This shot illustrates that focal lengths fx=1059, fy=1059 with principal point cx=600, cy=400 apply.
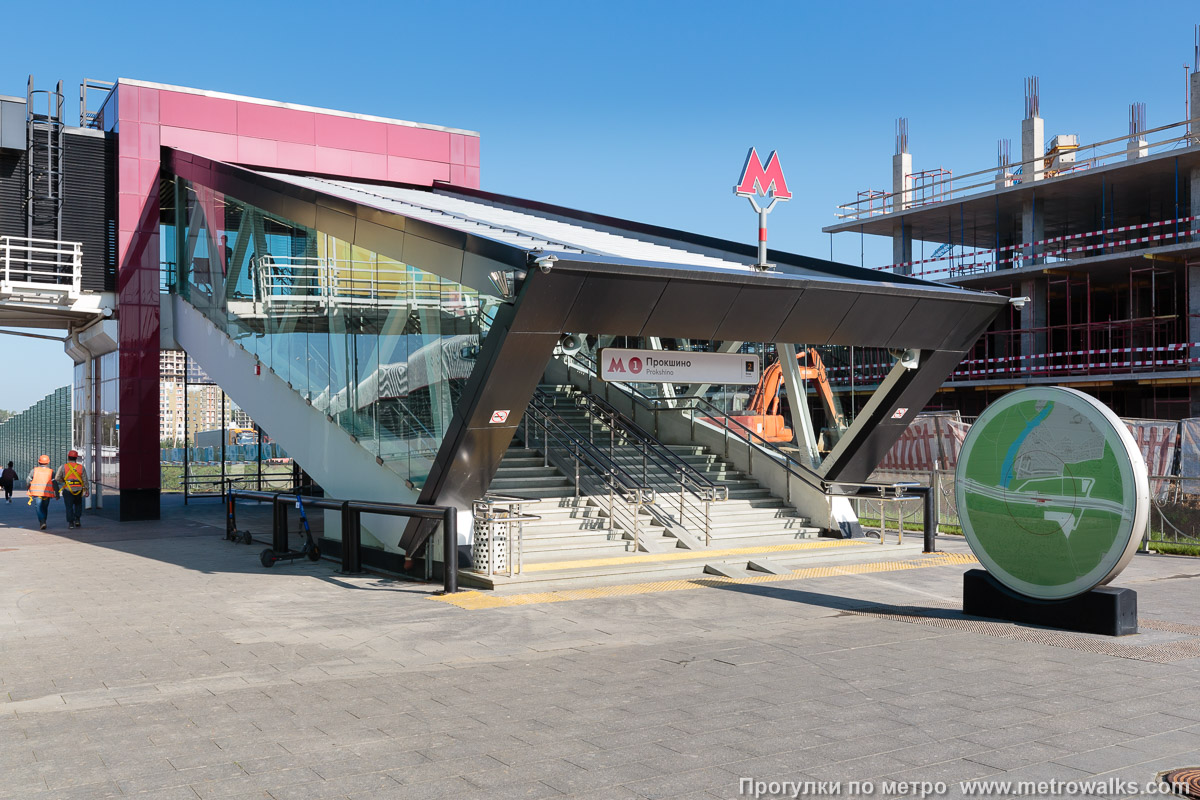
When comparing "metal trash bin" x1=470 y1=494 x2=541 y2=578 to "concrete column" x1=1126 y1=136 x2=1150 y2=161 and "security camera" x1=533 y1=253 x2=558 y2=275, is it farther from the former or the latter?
"concrete column" x1=1126 y1=136 x2=1150 y2=161

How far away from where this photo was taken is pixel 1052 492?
10344mm

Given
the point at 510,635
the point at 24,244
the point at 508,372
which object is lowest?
the point at 510,635

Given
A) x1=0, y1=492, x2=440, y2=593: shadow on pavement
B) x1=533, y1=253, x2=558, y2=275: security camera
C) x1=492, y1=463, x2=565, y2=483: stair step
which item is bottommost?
x1=0, y1=492, x2=440, y2=593: shadow on pavement

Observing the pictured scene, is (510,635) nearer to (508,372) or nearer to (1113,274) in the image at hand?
(508,372)

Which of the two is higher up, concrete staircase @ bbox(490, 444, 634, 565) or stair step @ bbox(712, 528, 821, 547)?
concrete staircase @ bbox(490, 444, 634, 565)

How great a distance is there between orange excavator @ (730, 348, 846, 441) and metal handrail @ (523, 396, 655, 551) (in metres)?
5.43

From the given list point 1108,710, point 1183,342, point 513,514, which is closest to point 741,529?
point 513,514

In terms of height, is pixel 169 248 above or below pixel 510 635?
above

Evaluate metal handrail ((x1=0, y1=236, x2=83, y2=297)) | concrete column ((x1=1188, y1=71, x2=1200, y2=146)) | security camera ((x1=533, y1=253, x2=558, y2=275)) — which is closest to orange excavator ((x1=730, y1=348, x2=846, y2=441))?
security camera ((x1=533, y1=253, x2=558, y2=275))

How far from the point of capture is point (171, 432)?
200 ft

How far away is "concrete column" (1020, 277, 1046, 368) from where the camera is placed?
43656 millimetres

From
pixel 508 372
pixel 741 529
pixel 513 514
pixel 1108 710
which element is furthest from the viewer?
pixel 741 529

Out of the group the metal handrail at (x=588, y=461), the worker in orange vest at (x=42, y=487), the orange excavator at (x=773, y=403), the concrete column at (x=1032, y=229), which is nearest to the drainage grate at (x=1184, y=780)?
the metal handrail at (x=588, y=461)

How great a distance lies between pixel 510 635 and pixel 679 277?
5256mm
